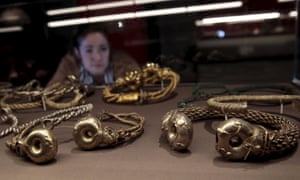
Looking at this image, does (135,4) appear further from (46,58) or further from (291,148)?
(291,148)

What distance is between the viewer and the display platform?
470 mm

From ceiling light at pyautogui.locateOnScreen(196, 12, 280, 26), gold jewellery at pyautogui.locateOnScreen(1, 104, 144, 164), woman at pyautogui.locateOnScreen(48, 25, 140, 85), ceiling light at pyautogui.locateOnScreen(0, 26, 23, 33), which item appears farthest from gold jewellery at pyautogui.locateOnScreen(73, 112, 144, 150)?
ceiling light at pyautogui.locateOnScreen(0, 26, 23, 33)

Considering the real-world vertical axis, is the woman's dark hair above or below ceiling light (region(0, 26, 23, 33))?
below

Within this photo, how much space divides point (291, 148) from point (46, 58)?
1.08m

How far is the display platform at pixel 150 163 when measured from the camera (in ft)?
1.54

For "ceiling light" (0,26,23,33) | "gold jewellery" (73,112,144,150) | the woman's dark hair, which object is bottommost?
"gold jewellery" (73,112,144,150)

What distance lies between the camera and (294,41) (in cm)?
111

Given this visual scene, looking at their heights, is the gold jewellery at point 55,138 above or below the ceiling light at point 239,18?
below

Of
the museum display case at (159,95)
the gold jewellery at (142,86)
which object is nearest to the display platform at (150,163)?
the museum display case at (159,95)

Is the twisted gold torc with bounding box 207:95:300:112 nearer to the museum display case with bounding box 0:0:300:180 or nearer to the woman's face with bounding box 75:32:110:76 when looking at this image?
the museum display case with bounding box 0:0:300:180

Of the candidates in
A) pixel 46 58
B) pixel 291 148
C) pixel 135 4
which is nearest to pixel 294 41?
pixel 135 4

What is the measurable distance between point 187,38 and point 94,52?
1.18 feet

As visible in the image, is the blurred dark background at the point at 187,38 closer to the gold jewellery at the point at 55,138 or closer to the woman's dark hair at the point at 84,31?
the woman's dark hair at the point at 84,31

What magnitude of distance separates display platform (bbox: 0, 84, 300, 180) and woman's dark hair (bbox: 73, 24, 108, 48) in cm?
52
